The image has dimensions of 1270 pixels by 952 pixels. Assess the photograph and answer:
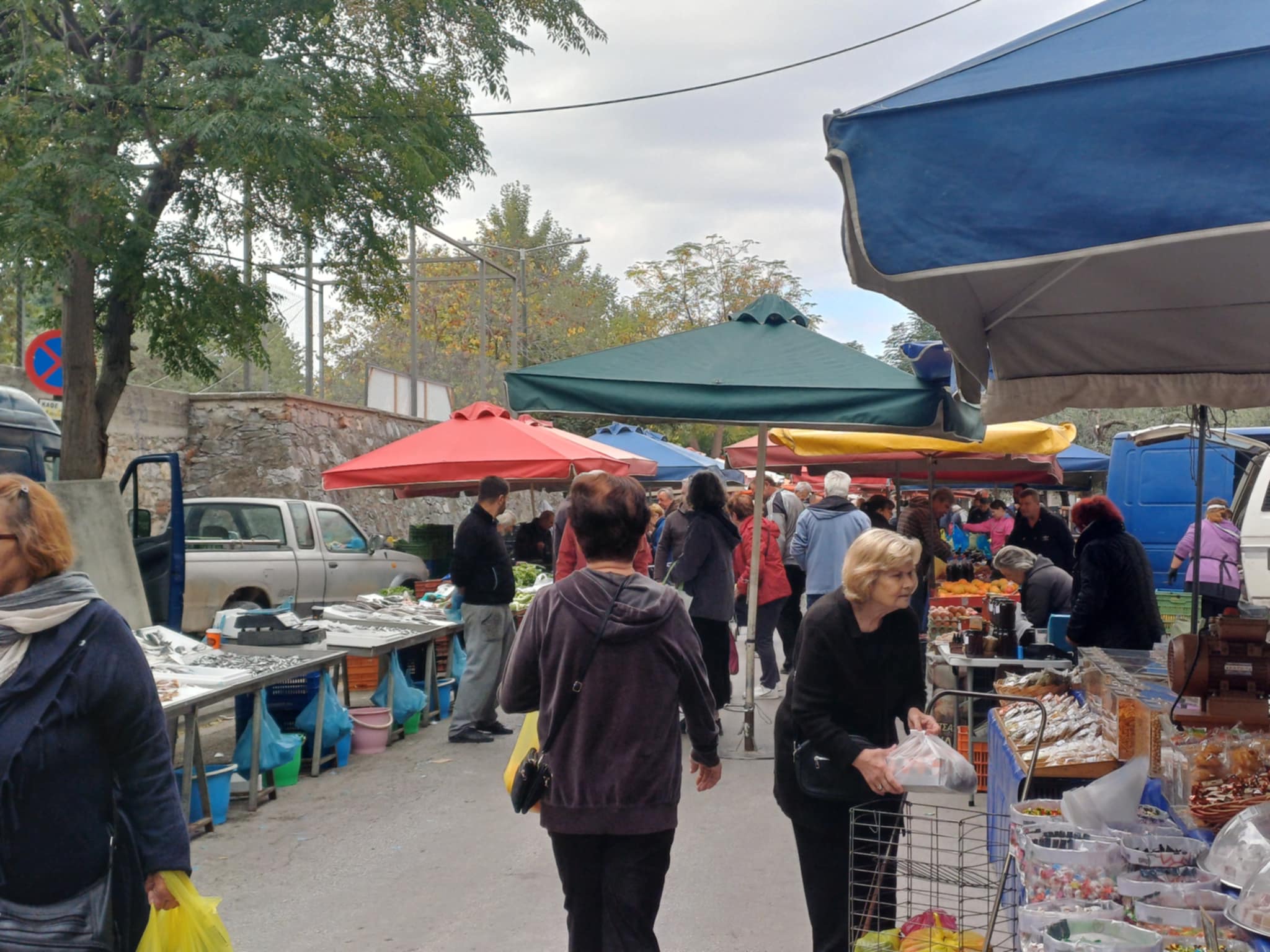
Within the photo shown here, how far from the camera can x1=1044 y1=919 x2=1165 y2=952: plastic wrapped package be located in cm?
238

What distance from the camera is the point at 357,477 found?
11.9 meters

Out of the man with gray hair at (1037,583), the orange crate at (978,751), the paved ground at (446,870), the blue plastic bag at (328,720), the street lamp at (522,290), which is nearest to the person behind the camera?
the paved ground at (446,870)

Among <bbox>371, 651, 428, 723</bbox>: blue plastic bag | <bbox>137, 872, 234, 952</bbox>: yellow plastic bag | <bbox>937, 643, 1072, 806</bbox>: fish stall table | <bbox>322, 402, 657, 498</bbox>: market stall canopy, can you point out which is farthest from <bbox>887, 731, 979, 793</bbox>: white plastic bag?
<bbox>322, 402, 657, 498</bbox>: market stall canopy

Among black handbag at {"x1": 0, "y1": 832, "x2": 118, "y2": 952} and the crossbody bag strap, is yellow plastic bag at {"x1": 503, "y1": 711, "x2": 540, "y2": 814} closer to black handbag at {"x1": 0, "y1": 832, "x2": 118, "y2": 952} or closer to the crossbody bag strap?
the crossbody bag strap

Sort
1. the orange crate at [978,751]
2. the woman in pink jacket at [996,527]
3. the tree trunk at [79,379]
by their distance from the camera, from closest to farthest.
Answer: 1. the orange crate at [978,751]
2. the tree trunk at [79,379]
3. the woman in pink jacket at [996,527]

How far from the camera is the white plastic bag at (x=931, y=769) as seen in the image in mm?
3162

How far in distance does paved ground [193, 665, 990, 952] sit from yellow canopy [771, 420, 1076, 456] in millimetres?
3129

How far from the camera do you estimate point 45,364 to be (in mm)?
11188

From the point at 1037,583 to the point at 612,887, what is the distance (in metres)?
5.49

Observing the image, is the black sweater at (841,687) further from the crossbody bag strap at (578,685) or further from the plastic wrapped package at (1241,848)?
the plastic wrapped package at (1241,848)

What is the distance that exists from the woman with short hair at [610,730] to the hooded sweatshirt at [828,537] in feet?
20.7

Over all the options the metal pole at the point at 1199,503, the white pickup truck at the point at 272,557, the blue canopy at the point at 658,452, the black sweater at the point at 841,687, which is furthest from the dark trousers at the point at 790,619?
the black sweater at the point at 841,687

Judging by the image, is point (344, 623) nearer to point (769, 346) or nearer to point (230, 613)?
point (230, 613)

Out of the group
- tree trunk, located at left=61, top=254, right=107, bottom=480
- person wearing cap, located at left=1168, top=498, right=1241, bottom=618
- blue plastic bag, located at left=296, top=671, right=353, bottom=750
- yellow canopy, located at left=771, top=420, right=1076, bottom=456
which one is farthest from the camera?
person wearing cap, located at left=1168, top=498, right=1241, bottom=618
